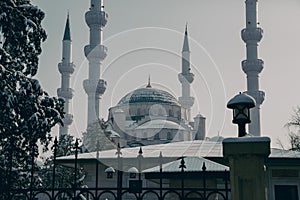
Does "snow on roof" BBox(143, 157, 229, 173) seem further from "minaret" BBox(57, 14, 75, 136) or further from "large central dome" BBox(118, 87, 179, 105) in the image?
"large central dome" BBox(118, 87, 179, 105)

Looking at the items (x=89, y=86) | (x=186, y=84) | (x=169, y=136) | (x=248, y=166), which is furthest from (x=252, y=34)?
(x=248, y=166)

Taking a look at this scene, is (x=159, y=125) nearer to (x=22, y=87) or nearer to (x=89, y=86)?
(x=89, y=86)

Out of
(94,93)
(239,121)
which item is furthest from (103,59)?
Result: (239,121)

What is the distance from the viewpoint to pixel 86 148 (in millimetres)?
32688

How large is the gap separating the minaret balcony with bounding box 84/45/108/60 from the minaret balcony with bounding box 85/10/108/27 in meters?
2.02

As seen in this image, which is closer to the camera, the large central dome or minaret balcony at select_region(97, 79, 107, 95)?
minaret balcony at select_region(97, 79, 107, 95)

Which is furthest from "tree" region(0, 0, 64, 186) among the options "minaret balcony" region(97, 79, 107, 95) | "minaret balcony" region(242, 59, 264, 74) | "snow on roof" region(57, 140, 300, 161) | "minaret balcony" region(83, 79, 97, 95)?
"minaret balcony" region(97, 79, 107, 95)

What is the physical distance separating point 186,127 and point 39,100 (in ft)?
133

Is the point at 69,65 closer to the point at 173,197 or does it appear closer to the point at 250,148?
the point at 173,197

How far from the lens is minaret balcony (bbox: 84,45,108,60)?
3684 cm

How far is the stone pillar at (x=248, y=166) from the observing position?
4.54 metres

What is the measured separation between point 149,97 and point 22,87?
40249mm

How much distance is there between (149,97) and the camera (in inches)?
1895

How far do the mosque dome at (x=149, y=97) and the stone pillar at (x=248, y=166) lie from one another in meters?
43.0
